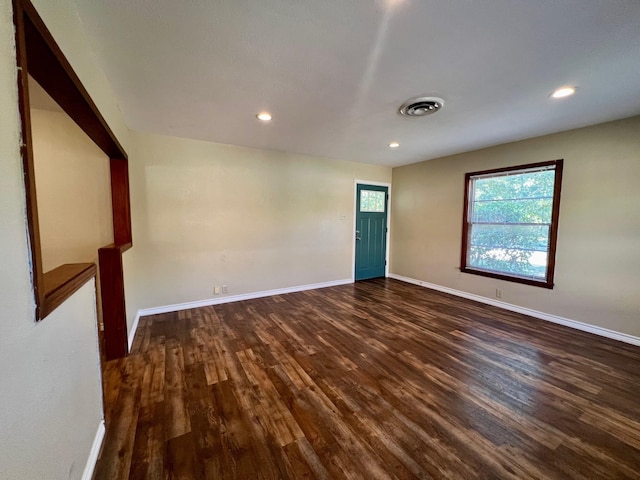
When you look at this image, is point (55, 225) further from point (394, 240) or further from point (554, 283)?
point (554, 283)

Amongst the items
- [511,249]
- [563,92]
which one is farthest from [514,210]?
[563,92]

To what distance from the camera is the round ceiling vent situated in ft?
7.61

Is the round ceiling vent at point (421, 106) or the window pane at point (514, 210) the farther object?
the window pane at point (514, 210)

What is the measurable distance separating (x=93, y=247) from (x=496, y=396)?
4196 mm

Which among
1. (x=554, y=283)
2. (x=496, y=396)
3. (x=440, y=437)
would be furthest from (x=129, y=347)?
(x=554, y=283)

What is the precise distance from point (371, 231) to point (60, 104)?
4.72 m

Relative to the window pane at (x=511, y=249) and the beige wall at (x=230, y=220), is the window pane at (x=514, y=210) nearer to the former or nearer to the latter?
the window pane at (x=511, y=249)

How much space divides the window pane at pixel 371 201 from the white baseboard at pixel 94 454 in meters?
4.62

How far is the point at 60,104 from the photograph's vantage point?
152 cm

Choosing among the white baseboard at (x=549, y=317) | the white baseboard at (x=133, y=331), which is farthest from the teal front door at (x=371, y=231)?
the white baseboard at (x=133, y=331)

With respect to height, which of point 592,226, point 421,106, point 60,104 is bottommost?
point 592,226

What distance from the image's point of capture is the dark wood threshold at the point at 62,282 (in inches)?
37.8

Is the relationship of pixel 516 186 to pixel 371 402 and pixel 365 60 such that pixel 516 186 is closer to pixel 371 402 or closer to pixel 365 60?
pixel 365 60

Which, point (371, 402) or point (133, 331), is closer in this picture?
point (371, 402)
